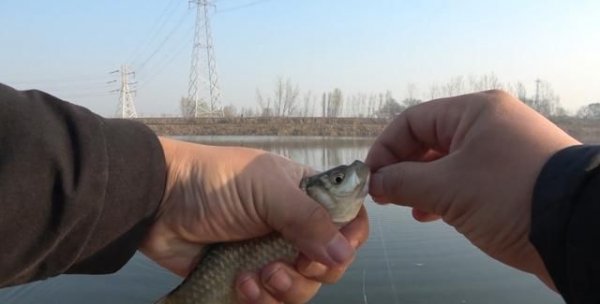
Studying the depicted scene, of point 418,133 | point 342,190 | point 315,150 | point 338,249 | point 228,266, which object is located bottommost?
point 315,150

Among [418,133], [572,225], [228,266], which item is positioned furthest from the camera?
[228,266]

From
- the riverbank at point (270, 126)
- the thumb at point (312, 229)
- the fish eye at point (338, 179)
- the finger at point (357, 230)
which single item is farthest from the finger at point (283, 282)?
the riverbank at point (270, 126)

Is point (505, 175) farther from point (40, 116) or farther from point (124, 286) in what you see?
point (124, 286)

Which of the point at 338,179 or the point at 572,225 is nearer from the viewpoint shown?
the point at 572,225

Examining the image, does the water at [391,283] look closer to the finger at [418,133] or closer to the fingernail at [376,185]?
the finger at [418,133]

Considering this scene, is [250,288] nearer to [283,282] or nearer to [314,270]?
[283,282]

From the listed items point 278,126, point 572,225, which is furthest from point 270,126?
point 572,225

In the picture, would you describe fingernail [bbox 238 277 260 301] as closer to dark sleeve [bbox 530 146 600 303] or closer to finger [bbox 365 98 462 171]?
finger [bbox 365 98 462 171]
